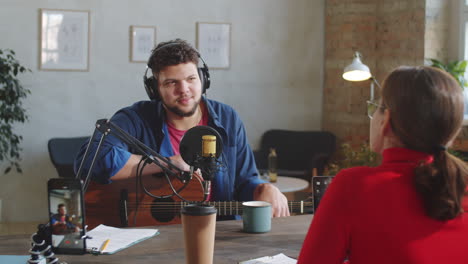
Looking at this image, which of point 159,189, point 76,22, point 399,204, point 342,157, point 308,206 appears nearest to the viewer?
point 399,204

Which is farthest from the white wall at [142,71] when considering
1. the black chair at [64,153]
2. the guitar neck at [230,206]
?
the guitar neck at [230,206]

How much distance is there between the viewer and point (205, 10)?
6.07 meters

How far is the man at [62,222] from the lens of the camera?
1434 millimetres

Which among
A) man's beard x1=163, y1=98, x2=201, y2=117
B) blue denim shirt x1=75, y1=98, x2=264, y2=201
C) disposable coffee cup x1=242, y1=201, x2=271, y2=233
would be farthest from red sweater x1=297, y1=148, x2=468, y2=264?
man's beard x1=163, y1=98, x2=201, y2=117

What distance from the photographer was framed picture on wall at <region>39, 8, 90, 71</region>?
5.67 meters

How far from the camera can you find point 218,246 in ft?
5.66

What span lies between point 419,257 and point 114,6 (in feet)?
16.9

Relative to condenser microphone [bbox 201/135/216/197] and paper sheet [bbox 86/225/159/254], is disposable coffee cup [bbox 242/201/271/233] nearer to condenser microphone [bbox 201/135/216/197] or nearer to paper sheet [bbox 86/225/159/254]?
paper sheet [bbox 86/225/159/254]

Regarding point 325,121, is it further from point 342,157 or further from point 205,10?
point 205,10

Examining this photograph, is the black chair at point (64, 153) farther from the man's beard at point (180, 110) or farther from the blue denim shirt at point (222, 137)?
the man's beard at point (180, 110)

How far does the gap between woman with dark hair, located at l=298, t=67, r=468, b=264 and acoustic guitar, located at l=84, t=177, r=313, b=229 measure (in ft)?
3.34

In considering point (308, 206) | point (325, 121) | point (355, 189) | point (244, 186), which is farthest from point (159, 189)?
point (325, 121)

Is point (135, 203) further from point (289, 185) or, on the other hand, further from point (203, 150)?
point (289, 185)

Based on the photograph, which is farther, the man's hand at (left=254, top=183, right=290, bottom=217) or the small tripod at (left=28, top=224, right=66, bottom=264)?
the man's hand at (left=254, top=183, right=290, bottom=217)
